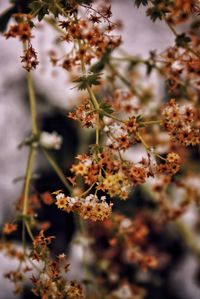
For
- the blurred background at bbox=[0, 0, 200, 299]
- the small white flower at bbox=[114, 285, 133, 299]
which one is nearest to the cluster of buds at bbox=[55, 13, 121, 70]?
the small white flower at bbox=[114, 285, 133, 299]

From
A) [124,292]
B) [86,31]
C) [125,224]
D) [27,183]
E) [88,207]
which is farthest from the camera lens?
[124,292]

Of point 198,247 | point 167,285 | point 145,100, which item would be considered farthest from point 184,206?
point 167,285

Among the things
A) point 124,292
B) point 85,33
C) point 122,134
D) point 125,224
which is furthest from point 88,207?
point 124,292

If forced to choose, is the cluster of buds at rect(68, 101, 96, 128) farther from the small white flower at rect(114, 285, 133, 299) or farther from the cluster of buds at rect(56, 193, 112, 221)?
the small white flower at rect(114, 285, 133, 299)

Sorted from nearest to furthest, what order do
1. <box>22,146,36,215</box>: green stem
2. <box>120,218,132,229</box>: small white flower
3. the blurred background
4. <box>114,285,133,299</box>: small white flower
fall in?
<box>22,146,36,215</box>: green stem → <box>120,218,132,229</box>: small white flower → <box>114,285,133,299</box>: small white flower → the blurred background

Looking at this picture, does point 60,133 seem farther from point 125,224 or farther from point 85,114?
point 85,114

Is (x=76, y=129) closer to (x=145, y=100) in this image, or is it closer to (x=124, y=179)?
(x=145, y=100)

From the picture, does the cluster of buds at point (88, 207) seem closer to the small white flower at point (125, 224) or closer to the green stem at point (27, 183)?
the green stem at point (27, 183)
